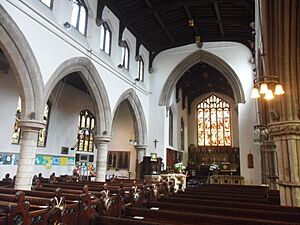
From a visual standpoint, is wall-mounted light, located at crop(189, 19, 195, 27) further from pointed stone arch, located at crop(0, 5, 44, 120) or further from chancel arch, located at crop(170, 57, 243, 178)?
pointed stone arch, located at crop(0, 5, 44, 120)

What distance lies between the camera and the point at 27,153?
7.05 metres

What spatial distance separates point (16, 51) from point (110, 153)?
40.5 feet

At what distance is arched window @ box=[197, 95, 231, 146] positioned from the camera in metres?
23.5

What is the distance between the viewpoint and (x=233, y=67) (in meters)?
14.7

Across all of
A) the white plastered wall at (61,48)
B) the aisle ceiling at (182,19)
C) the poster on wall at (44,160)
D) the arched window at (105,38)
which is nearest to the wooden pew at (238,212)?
the white plastered wall at (61,48)

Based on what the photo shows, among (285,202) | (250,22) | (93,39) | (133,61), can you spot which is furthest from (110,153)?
(285,202)

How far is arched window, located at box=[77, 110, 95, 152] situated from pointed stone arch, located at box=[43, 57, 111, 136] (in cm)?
445

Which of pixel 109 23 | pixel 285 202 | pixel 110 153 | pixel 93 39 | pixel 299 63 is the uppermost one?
pixel 109 23

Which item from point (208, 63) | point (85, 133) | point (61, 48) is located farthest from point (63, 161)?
point (208, 63)

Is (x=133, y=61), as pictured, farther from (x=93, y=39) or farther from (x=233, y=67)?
(x=233, y=67)

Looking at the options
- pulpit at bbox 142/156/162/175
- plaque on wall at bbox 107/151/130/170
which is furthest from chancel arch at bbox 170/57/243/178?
pulpit at bbox 142/156/162/175

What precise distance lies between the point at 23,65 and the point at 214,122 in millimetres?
19751

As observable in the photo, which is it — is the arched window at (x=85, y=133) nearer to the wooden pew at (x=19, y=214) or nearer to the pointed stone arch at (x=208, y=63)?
the pointed stone arch at (x=208, y=63)

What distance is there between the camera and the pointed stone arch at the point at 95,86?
29.3 ft
